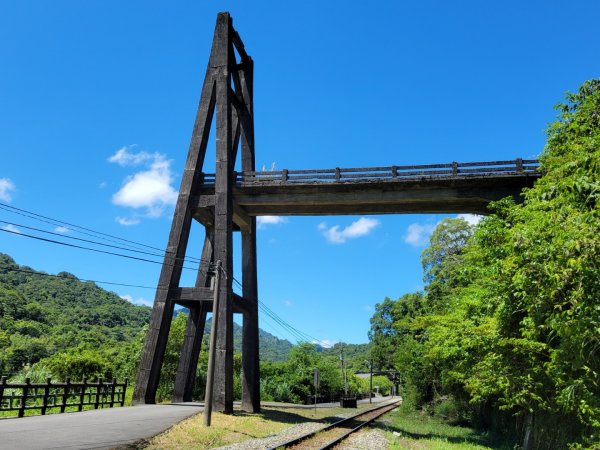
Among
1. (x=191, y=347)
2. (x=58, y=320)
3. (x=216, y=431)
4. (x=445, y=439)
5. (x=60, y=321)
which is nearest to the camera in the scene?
(x=216, y=431)

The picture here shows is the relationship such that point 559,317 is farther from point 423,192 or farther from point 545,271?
point 423,192

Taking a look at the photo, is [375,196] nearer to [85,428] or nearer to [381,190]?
[381,190]

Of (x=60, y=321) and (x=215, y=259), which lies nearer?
(x=215, y=259)

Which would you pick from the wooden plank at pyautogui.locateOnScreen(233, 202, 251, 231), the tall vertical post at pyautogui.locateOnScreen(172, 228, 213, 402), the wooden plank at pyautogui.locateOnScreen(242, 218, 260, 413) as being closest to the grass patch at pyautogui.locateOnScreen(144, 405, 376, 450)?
the wooden plank at pyautogui.locateOnScreen(242, 218, 260, 413)

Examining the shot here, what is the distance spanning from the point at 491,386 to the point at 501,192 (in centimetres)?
1228

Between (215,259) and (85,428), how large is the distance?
34.5 feet

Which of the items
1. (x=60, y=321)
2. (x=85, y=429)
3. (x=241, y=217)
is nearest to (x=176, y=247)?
(x=241, y=217)

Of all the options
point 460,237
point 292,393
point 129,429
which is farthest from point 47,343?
point 129,429

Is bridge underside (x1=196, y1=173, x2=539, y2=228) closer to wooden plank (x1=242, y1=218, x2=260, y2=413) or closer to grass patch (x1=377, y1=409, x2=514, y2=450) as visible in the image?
wooden plank (x1=242, y1=218, x2=260, y2=413)

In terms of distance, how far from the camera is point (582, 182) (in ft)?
28.2

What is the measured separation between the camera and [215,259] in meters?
22.8

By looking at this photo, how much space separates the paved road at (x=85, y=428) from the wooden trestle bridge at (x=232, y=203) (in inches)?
185

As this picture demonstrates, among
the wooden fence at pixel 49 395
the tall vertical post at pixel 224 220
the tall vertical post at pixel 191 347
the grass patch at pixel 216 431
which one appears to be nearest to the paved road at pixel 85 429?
the grass patch at pixel 216 431

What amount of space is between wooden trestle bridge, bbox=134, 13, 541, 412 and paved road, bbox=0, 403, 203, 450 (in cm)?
470
